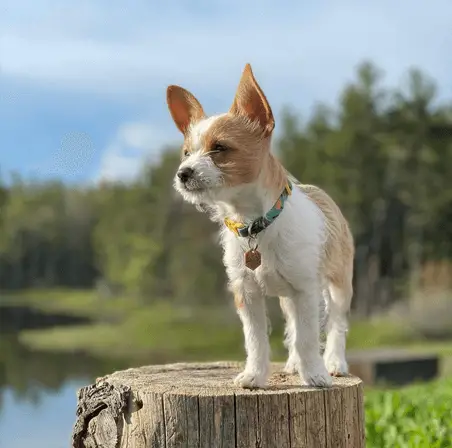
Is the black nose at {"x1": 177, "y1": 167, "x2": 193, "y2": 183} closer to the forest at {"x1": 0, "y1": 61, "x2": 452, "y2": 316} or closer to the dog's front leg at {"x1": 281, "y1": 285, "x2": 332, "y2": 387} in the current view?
the dog's front leg at {"x1": 281, "y1": 285, "x2": 332, "y2": 387}

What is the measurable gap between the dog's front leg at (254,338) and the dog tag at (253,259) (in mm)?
197

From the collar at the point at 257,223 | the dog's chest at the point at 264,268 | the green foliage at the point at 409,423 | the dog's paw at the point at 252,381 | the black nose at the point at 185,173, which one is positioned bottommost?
the green foliage at the point at 409,423

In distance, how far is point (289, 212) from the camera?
342cm

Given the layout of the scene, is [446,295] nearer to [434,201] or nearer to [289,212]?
[434,201]

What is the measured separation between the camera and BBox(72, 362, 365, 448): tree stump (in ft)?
10.8

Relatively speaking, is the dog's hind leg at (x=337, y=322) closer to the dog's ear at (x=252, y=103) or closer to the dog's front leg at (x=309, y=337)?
the dog's front leg at (x=309, y=337)

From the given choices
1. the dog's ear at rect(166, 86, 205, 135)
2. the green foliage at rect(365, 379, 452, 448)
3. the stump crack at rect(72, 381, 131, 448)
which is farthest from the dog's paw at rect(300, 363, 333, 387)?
the green foliage at rect(365, 379, 452, 448)

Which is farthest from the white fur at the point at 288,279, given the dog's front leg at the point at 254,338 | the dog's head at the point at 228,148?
the dog's head at the point at 228,148

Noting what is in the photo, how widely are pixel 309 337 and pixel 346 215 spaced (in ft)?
57.8

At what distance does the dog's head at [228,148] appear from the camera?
3.06 meters

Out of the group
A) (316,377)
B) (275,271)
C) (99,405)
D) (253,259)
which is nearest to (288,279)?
(275,271)

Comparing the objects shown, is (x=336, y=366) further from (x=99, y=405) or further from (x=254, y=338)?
(x=99, y=405)

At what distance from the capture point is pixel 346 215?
20.8m

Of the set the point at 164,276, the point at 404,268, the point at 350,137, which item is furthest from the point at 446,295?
the point at 164,276
